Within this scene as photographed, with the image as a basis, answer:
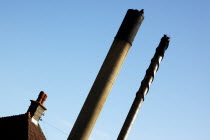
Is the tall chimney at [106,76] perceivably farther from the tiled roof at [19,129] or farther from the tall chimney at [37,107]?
the tall chimney at [37,107]

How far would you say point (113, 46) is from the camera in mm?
12281

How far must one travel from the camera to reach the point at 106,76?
38.4 feet

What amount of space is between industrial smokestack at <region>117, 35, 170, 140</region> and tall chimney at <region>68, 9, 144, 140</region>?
3.23 metres

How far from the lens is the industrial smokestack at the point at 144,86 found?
46.7 ft

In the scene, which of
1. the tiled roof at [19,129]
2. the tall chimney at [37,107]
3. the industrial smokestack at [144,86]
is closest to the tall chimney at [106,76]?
the industrial smokestack at [144,86]

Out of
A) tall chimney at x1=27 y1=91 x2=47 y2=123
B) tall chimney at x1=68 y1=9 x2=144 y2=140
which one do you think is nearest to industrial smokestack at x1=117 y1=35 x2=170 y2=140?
tall chimney at x1=68 y1=9 x2=144 y2=140

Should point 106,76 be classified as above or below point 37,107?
above

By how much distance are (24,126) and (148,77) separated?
27.0 feet

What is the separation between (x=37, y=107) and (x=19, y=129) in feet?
7.64

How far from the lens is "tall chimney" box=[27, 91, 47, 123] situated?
756 inches

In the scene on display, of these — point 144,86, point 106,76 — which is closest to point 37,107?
point 144,86

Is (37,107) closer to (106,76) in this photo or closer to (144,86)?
(144,86)

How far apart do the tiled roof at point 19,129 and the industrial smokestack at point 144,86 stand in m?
6.00

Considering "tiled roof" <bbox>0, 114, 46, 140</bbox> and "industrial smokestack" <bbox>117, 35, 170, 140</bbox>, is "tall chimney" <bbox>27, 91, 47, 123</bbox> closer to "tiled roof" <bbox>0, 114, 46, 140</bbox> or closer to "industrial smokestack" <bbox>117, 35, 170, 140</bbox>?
"tiled roof" <bbox>0, 114, 46, 140</bbox>
